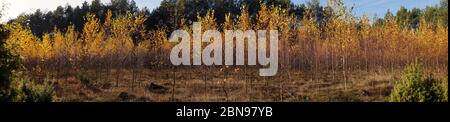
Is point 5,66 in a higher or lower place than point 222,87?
higher

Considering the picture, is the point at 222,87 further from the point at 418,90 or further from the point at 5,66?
the point at 418,90

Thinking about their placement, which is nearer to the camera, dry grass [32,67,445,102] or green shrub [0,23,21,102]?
green shrub [0,23,21,102]

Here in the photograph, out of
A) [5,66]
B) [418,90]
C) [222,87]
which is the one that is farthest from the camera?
[222,87]

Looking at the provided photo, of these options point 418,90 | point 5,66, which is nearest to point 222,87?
point 5,66

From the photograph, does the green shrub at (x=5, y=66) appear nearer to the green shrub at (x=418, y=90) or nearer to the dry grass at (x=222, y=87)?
the dry grass at (x=222, y=87)

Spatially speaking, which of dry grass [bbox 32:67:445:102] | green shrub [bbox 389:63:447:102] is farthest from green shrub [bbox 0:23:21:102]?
green shrub [bbox 389:63:447:102]

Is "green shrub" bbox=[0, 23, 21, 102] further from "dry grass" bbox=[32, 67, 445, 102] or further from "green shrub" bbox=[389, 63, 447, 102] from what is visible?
"green shrub" bbox=[389, 63, 447, 102]

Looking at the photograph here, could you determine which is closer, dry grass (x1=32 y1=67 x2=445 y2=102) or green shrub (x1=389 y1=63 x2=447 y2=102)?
green shrub (x1=389 y1=63 x2=447 y2=102)

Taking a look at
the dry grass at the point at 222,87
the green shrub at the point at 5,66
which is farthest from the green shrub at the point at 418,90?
the green shrub at the point at 5,66

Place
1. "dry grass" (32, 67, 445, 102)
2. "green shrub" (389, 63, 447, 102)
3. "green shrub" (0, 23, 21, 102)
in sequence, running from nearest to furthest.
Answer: "green shrub" (389, 63, 447, 102)
"green shrub" (0, 23, 21, 102)
"dry grass" (32, 67, 445, 102)

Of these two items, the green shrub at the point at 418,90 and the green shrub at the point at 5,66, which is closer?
the green shrub at the point at 418,90

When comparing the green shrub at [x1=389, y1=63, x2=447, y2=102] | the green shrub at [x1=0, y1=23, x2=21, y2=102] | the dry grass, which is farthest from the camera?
the dry grass

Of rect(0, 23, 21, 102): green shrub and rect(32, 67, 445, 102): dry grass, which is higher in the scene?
rect(0, 23, 21, 102): green shrub

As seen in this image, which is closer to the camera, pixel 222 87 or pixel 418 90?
pixel 418 90
